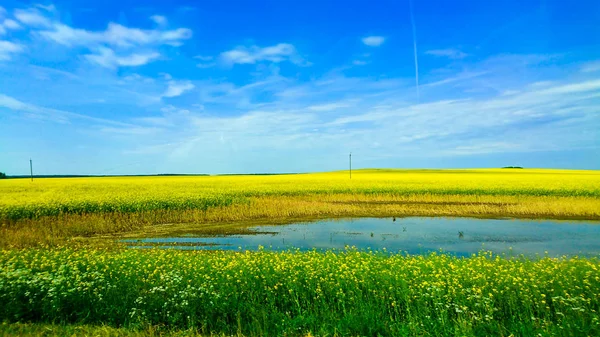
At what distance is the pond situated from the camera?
16375mm

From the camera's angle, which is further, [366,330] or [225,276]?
[225,276]

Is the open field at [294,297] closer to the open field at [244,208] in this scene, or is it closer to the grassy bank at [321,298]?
the grassy bank at [321,298]

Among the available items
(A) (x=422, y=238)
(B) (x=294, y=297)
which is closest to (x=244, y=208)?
(A) (x=422, y=238)

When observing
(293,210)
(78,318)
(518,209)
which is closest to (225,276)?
(78,318)

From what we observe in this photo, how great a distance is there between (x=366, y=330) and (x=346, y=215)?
769 inches

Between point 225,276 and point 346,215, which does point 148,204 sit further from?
point 225,276

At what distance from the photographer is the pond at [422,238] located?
16375 mm

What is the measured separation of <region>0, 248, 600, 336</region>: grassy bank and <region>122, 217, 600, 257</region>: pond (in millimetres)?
6574

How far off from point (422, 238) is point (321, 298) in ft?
38.9

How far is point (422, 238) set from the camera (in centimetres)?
1848

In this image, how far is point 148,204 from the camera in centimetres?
2519

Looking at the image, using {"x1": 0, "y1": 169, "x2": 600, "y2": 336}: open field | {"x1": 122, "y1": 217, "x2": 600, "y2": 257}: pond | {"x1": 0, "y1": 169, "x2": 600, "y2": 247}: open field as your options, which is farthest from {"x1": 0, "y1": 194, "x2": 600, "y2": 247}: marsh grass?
{"x1": 0, "y1": 169, "x2": 600, "y2": 336}: open field

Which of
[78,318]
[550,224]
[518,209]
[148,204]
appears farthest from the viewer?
[518,209]

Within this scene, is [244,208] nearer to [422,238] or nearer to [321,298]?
[422,238]
